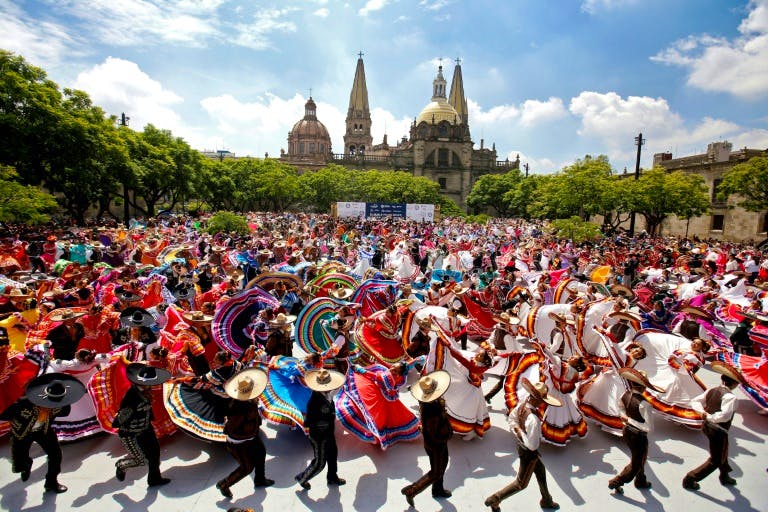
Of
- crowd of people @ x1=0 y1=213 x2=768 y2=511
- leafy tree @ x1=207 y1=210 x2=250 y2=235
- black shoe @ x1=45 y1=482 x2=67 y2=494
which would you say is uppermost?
leafy tree @ x1=207 y1=210 x2=250 y2=235

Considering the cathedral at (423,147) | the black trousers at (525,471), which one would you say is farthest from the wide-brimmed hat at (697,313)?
the cathedral at (423,147)

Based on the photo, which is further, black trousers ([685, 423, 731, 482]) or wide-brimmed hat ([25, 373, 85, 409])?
black trousers ([685, 423, 731, 482])

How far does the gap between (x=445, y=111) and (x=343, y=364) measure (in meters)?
78.0

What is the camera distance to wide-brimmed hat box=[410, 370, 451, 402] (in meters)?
4.01

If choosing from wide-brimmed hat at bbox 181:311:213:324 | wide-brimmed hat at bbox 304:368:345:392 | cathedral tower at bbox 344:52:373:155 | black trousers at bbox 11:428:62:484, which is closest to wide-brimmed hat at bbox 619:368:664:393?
wide-brimmed hat at bbox 304:368:345:392

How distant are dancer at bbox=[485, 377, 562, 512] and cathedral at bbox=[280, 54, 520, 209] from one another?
70332 millimetres

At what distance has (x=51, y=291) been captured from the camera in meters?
7.97

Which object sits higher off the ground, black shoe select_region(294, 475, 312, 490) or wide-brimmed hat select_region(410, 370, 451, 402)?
wide-brimmed hat select_region(410, 370, 451, 402)

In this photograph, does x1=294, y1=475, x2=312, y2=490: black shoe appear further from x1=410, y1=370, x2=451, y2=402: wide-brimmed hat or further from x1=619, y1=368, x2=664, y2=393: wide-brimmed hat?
x1=619, y1=368, x2=664, y2=393: wide-brimmed hat

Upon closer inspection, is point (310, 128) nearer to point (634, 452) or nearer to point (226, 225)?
point (226, 225)

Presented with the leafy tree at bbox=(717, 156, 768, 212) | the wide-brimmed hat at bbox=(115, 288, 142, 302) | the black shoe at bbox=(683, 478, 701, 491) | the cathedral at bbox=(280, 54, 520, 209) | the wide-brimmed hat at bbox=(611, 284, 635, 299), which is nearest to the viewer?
the black shoe at bbox=(683, 478, 701, 491)

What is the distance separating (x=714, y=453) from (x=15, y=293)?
9787 mm

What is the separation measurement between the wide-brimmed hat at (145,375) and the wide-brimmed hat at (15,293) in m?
4.04

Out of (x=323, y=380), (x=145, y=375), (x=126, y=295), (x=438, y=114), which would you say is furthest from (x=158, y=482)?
(x=438, y=114)
